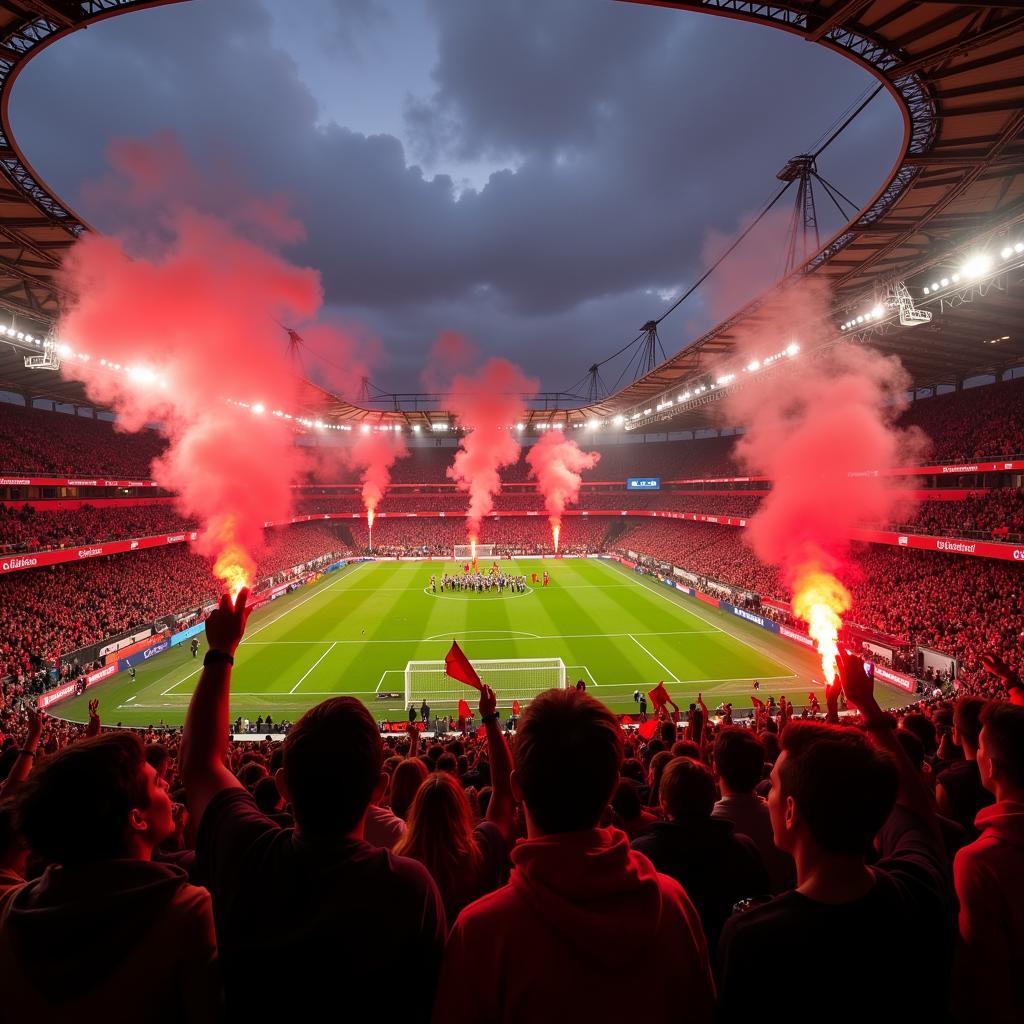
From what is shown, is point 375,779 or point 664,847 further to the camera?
point 664,847

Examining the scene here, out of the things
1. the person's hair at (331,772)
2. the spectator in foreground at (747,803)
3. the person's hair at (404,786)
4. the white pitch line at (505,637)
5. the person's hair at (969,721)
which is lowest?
the white pitch line at (505,637)

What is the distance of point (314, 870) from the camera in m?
1.86

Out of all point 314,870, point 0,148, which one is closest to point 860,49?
point 314,870

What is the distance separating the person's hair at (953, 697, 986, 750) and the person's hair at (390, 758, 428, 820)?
4585 millimetres

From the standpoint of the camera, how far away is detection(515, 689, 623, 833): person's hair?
1.93m

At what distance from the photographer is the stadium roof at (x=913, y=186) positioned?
39.1 ft

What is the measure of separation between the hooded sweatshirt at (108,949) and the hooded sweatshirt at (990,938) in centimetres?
303

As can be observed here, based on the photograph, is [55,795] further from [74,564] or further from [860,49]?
[74,564]

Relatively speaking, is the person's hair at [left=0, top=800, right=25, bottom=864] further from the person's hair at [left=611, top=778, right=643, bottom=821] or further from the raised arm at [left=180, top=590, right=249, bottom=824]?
the person's hair at [left=611, top=778, right=643, bottom=821]

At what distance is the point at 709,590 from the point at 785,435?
50.6 ft

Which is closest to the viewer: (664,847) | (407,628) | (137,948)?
(137,948)

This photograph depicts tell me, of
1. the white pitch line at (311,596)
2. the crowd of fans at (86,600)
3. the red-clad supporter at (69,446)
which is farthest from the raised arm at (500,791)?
the red-clad supporter at (69,446)

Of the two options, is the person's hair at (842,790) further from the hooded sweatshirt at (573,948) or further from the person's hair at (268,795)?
the person's hair at (268,795)

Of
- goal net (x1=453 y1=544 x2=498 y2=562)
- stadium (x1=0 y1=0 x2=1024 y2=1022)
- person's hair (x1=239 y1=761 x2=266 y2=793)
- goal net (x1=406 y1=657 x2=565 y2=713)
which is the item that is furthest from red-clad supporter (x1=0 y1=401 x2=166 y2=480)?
person's hair (x1=239 y1=761 x2=266 y2=793)
